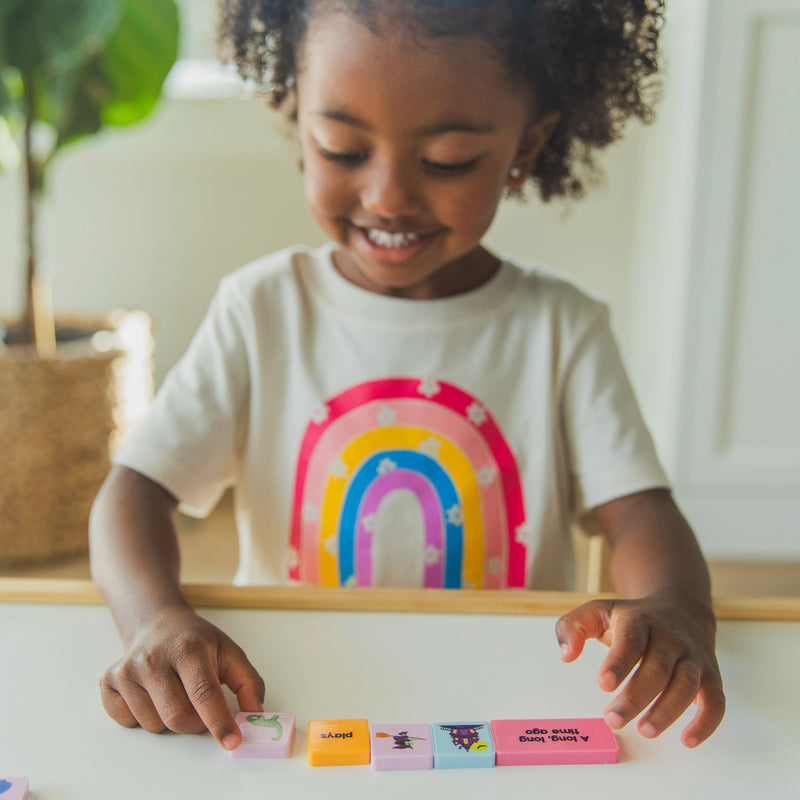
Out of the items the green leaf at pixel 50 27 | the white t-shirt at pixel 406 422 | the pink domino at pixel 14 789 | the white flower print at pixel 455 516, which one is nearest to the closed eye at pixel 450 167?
the white t-shirt at pixel 406 422

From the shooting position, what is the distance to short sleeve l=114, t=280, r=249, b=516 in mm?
710

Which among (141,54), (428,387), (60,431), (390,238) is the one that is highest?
(141,54)

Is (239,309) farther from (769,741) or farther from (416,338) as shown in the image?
(769,741)

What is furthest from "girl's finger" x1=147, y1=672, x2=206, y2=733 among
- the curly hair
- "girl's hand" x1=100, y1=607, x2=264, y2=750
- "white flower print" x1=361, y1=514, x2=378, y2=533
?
the curly hair

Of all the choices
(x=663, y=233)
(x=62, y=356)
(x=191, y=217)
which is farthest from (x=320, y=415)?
(x=191, y=217)

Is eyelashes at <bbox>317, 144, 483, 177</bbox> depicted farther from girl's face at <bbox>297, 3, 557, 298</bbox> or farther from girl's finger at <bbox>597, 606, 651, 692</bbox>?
girl's finger at <bbox>597, 606, 651, 692</bbox>

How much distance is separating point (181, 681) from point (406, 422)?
35 cm

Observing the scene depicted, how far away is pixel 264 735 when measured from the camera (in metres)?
0.42

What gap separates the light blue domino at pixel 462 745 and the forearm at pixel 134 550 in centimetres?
18

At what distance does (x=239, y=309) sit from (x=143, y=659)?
385 mm

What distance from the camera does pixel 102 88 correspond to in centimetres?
152

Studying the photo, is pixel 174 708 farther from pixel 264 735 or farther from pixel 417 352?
pixel 417 352

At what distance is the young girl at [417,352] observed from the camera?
0.62 m

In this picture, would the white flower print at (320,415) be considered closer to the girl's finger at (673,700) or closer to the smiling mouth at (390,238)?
the smiling mouth at (390,238)
